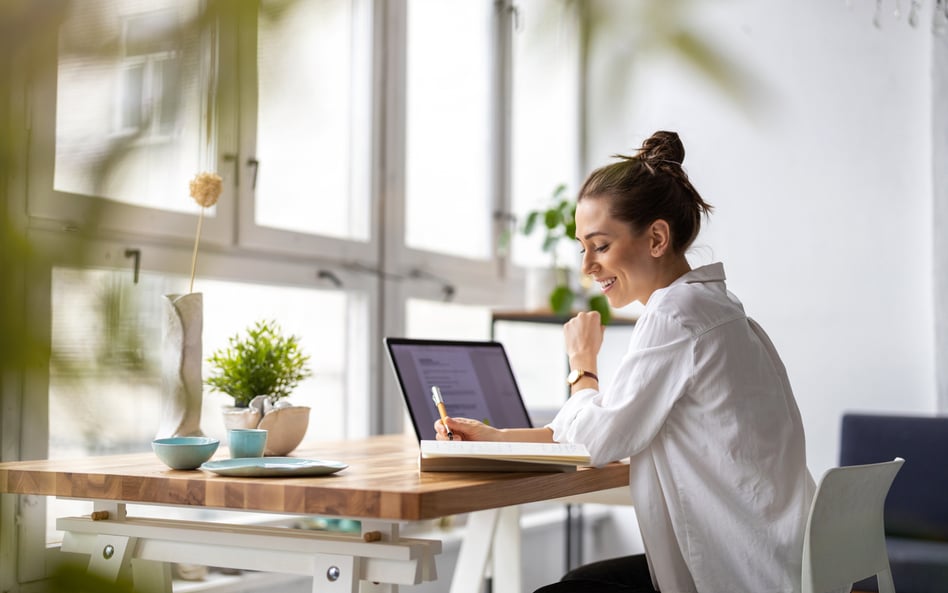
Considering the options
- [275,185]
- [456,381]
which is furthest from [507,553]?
[275,185]

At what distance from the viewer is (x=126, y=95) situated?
0.62 feet

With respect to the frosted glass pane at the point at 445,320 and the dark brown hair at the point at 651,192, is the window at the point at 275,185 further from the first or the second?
the dark brown hair at the point at 651,192

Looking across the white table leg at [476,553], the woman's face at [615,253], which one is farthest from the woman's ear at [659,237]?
the white table leg at [476,553]

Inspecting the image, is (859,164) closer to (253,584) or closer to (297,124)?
Answer: (253,584)

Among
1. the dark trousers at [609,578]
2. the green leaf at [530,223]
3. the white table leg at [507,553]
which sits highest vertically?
the green leaf at [530,223]

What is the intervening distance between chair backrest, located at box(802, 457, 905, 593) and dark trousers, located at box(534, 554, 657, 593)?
27 cm

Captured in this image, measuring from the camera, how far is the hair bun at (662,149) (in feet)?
5.10

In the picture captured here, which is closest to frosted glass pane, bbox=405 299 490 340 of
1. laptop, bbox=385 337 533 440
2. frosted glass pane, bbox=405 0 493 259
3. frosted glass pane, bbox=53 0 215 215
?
frosted glass pane, bbox=405 0 493 259

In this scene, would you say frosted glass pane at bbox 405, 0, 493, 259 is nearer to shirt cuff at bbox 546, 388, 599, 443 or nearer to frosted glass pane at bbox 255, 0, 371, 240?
frosted glass pane at bbox 255, 0, 371, 240

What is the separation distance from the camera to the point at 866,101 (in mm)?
3406

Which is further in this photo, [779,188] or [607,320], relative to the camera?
[779,188]

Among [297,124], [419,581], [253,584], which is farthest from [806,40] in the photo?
[297,124]

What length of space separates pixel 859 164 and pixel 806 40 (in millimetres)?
486

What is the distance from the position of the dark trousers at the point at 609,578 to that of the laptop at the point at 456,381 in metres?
0.32
